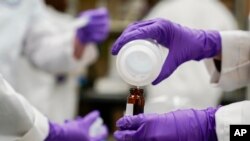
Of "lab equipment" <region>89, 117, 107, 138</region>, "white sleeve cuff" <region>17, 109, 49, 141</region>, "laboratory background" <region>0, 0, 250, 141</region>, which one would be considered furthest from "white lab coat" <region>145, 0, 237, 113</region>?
"white sleeve cuff" <region>17, 109, 49, 141</region>

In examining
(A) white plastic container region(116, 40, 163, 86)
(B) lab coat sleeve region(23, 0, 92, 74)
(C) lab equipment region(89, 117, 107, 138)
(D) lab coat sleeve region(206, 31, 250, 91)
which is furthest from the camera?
(B) lab coat sleeve region(23, 0, 92, 74)

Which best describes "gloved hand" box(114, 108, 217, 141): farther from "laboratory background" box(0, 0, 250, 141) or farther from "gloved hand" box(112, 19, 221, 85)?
"laboratory background" box(0, 0, 250, 141)

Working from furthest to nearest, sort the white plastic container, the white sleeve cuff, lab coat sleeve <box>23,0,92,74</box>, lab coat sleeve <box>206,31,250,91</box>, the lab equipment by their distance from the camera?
lab coat sleeve <box>23,0,92,74</box> → the lab equipment → lab coat sleeve <box>206,31,250,91</box> → the white sleeve cuff → the white plastic container

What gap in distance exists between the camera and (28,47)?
1757 mm

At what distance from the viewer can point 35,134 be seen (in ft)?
3.23

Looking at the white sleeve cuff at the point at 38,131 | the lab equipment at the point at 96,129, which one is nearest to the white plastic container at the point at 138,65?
the white sleeve cuff at the point at 38,131

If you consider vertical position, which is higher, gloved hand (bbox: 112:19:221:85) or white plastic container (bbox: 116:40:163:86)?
gloved hand (bbox: 112:19:221:85)

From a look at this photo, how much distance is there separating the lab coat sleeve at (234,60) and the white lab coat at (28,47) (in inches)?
17.0

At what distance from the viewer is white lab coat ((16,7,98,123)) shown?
180 cm

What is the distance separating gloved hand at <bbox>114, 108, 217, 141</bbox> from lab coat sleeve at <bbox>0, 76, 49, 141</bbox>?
0.20 metres

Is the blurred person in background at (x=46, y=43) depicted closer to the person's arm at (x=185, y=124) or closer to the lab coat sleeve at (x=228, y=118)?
the person's arm at (x=185, y=124)

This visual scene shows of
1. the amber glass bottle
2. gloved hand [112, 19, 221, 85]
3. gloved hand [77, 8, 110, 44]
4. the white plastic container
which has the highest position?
gloved hand [77, 8, 110, 44]

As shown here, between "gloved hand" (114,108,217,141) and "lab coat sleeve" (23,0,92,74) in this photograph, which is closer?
"gloved hand" (114,108,217,141)

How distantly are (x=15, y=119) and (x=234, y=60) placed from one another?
52 cm
